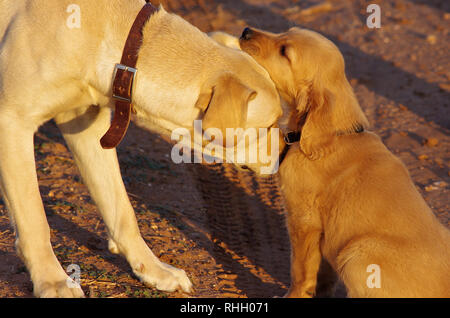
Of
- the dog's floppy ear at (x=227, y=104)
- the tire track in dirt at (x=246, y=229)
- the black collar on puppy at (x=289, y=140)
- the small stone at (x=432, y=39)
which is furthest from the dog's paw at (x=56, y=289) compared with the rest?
the small stone at (x=432, y=39)

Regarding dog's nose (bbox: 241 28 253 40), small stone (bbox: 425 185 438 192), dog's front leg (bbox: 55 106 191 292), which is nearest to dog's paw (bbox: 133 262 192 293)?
dog's front leg (bbox: 55 106 191 292)

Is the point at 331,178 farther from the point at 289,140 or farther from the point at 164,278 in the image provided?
the point at 164,278

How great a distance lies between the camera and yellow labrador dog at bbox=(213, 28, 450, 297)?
13.0 ft

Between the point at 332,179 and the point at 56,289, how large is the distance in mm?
1924

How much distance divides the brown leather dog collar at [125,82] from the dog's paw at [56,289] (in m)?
0.89

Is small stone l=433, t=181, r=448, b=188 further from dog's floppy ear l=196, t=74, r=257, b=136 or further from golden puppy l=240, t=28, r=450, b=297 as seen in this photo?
dog's floppy ear l=196, t=74, r=257, b=136

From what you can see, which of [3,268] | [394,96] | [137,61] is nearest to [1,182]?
[3,268]

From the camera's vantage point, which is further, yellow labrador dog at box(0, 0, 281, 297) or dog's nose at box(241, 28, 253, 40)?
dog's nose at box(241, 28, 253, 40)

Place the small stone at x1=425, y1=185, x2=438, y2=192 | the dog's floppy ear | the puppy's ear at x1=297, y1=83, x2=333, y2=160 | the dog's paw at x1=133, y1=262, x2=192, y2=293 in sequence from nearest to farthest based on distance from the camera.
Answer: the dog's floppy ear
the puppy's ear at x1=297, y1=83, x2=333, y2=160
the dog's paw at x1=133, y1=262, x2=192, y2=293
the small stone at x1=425, y1=185, x2=438, y2=192

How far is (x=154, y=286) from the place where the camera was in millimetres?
4418

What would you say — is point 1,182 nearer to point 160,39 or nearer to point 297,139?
point 160,39

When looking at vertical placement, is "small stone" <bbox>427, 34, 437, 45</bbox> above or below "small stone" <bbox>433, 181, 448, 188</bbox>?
above
